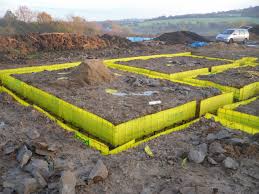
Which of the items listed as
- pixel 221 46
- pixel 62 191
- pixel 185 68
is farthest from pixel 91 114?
pixel 221 46

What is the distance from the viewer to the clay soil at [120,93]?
241 inches

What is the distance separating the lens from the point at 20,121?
5926mm

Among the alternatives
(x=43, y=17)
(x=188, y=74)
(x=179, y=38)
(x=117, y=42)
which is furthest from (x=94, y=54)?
(x=43, y=17)

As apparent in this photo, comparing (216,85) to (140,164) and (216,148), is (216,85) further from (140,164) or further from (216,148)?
(140,164)

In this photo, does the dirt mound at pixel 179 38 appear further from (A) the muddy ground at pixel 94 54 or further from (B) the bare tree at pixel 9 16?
(B) the bare tree at pixel 9 16

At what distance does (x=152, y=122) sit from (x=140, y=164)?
56.4 inches

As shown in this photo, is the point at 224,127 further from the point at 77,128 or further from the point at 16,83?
the point at 16,83

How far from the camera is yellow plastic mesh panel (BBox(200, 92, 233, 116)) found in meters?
6.70

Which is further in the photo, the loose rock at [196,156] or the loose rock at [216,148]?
the loose rock at [216,148]

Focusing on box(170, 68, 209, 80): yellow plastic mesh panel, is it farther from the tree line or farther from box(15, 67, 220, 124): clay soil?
the tree line

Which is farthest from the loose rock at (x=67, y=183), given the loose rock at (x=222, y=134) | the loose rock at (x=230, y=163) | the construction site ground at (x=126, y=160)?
the loose rock at (x=222, y=134)

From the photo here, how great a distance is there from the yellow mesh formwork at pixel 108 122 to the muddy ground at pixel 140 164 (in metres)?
0.49

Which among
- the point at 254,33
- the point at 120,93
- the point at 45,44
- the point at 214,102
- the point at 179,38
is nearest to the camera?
the point at 214,102

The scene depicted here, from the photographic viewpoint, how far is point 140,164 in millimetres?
4457
